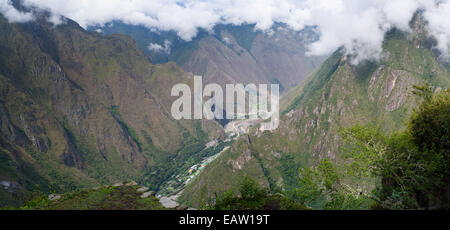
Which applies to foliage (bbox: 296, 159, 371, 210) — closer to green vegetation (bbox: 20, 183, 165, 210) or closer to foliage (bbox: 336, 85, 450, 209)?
foliage (bbox: 336, 85, 450, 209)

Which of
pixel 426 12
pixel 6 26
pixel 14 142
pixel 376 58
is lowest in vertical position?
pixel 14 142

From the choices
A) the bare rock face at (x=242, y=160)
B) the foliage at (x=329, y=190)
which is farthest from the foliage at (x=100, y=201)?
the bare rock face at (x=242, y=160)

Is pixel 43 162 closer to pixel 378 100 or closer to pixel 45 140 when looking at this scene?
pixel 45 140

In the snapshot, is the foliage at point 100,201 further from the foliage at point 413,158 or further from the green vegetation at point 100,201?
the foliage at point 413,158

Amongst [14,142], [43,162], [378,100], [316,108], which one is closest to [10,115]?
[14,142]

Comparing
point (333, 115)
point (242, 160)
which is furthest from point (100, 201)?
point (333, 115)

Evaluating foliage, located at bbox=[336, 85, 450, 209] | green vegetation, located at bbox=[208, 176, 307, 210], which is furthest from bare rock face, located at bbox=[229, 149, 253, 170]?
foliage, located at bbox=[336, 85, 450, 209]

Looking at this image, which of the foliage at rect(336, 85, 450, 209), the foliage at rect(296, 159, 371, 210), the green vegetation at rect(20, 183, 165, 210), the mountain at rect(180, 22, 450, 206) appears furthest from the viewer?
the mountain at rect(180, 22, 450, 206)

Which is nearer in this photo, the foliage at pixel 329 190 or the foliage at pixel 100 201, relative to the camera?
the foliage at pixel 329 190

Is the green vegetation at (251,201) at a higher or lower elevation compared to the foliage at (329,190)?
lower
